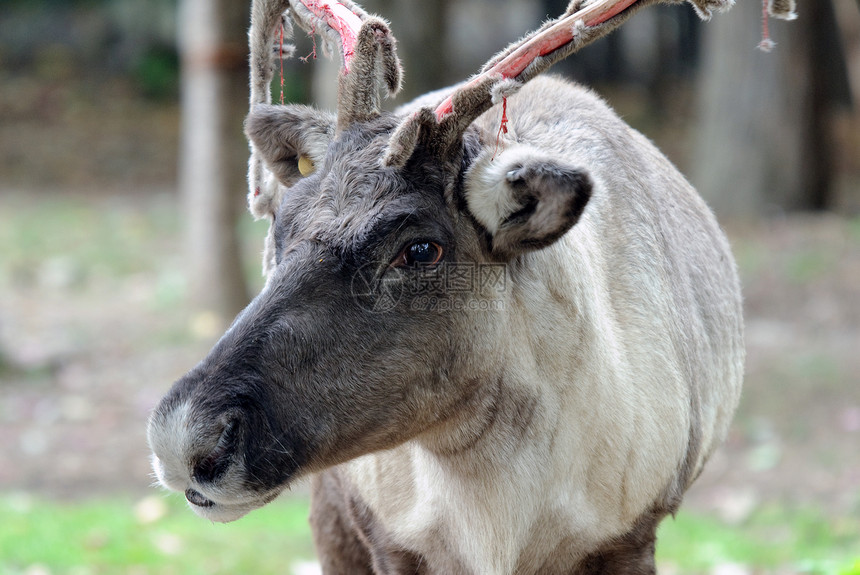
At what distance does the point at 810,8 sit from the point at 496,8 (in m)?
11.5

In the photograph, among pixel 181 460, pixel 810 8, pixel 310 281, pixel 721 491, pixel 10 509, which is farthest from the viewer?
pixel 810 8

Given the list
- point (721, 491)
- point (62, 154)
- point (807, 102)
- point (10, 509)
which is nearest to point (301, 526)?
point (10, 509)

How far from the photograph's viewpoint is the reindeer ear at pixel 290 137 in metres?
3.40

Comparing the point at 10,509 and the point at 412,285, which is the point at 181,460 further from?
the point at 10,509

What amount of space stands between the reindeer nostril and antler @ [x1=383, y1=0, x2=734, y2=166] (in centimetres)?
110

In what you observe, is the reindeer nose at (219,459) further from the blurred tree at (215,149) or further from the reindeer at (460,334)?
the blurred tree at (215,149)

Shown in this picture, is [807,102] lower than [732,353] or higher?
lower

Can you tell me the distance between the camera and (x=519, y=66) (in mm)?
2975

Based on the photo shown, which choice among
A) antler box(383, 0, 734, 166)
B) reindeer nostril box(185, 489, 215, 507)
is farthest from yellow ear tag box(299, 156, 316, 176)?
reindeer nostril box(185, 489, 215, 507)

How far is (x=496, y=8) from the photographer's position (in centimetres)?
2325

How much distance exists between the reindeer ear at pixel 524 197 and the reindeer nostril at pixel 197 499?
1.14m

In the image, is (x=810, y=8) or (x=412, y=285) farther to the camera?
(x=810, y=8)

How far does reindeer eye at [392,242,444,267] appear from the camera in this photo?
2.99 m

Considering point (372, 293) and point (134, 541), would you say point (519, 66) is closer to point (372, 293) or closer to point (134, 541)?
point (372, 293)
